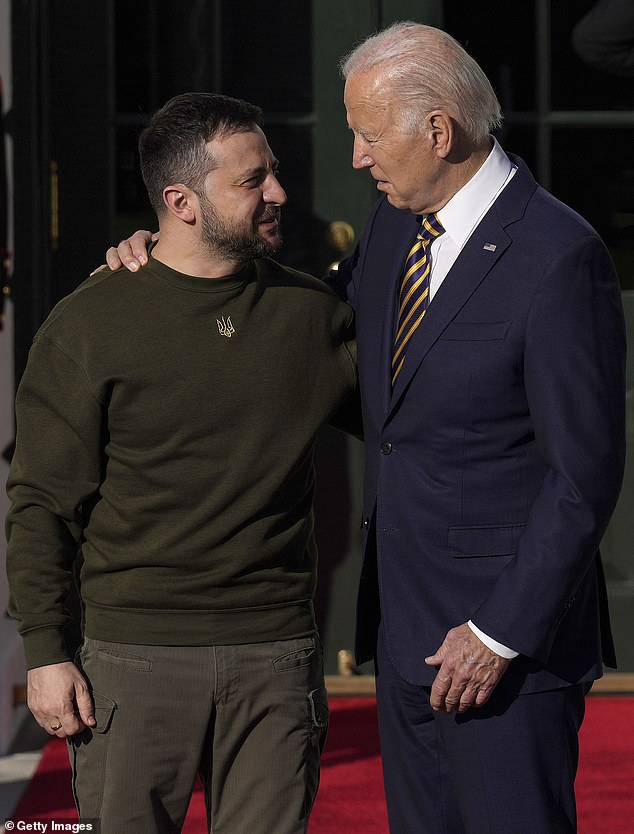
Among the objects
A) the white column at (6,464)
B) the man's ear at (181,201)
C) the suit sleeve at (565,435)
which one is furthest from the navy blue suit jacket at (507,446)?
the white column at (6,464)

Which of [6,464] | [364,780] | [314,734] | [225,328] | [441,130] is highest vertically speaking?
[441,130]

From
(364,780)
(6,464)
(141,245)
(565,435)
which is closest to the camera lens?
(565,435)

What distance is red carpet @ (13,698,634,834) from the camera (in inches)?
145

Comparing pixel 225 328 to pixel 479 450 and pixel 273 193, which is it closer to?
pixel 273 193

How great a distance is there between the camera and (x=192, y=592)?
2.48 meters

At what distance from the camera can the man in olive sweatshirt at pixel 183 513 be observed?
8.05 feet

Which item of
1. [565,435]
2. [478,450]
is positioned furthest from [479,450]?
[565,435]

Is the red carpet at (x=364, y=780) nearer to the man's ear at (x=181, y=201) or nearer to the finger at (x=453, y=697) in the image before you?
the finger at (x=453, y=697)

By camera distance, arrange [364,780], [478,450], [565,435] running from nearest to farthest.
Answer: [565,435] → [478,450] → [364,780]

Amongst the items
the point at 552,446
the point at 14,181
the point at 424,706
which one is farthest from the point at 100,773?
the point at 14,181

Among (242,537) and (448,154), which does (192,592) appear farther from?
(448,154)

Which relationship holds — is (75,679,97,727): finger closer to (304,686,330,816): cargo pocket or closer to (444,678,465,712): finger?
(304,686,330,816): cargo pocket

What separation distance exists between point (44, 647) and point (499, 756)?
0.83m

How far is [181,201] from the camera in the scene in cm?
255
